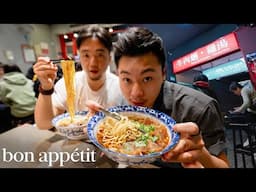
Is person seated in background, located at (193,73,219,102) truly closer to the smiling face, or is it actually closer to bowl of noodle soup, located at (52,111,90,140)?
the smiling face

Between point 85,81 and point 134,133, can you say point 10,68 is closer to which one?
point 85,81

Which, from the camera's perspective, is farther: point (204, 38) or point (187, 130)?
point (204, 38)

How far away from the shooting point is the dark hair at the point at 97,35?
1.68m

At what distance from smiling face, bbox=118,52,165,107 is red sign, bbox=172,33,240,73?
0.56 ft

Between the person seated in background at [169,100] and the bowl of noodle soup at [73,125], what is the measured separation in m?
0.09

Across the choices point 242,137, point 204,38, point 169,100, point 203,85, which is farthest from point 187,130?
point 204,38

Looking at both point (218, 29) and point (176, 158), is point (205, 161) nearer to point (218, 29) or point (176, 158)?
point (176, 158)

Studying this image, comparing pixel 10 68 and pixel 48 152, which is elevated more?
pixel 10 68

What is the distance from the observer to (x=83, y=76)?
176 cm

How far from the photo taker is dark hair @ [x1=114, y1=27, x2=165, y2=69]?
157cm

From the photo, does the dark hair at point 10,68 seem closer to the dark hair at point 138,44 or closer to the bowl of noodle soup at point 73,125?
the bowl of noodle soup at point 73,125

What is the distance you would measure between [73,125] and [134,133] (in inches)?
14.5

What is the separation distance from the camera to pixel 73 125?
1.68 metres
